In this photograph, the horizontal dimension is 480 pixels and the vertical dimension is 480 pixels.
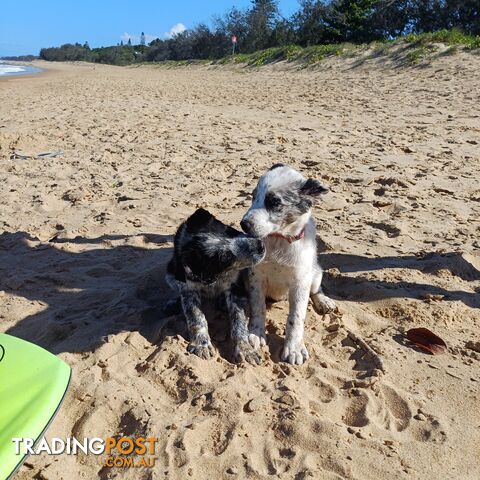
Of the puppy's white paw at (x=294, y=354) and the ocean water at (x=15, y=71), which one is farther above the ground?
the puppy's white paw at (x=294, y=354)

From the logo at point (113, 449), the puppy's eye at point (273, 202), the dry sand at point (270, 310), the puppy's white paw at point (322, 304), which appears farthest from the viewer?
the puppy's white paw at point (322, 304)

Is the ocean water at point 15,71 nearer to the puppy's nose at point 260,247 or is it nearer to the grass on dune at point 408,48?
the grass on dune at point 408,48

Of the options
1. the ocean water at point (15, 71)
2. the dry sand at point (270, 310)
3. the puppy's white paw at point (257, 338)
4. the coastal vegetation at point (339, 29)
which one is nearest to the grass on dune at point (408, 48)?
the coastal vegetation at point (339, 29)

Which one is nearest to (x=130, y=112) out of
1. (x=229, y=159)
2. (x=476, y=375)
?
(x=229, y=159)

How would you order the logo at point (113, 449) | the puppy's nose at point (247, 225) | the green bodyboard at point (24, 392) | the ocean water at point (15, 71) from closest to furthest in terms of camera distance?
1. the green bodyboard at point (24, 392)
2. the logo at point (113, 449)
3. the puppy's nose at point (247, 225)
4. the ocean water at point (15, 71)

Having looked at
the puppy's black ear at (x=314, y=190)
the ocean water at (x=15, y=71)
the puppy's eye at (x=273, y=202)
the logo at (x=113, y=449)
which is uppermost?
the puppy's black ear at (x=314, y=190)

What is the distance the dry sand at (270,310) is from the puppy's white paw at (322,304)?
0.09m

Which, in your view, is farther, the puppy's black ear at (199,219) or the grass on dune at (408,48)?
the grass on dune at (408,48)

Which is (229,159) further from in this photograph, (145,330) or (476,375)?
(476,375)

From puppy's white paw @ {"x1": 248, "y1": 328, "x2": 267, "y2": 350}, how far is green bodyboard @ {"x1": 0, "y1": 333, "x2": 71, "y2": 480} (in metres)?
1.34

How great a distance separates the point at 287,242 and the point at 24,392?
1926 millimetres

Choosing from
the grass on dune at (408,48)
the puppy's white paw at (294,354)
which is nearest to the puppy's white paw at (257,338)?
the puppy's white paw at (294,354)

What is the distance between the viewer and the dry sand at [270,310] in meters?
2.83

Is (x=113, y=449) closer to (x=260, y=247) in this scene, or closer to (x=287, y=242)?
(x=260, y=247)
